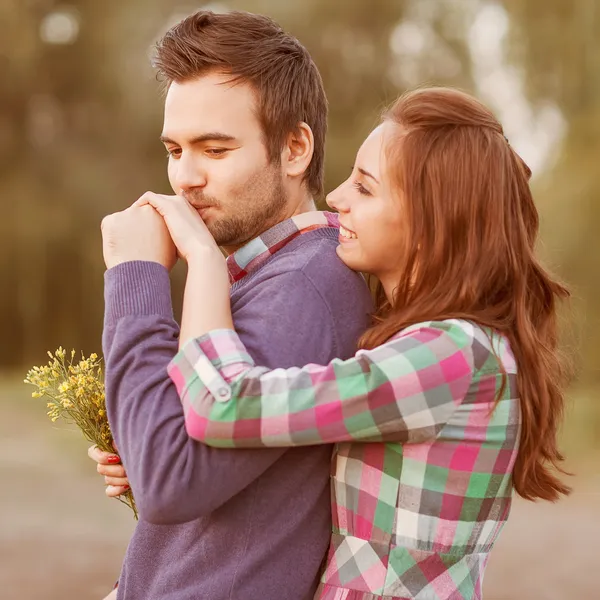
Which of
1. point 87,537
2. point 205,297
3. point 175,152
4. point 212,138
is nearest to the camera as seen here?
point 205,297

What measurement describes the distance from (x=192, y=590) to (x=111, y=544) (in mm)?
4979

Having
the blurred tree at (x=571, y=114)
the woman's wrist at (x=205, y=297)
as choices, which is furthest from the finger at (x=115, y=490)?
the blurred tree at (x=571, y=114)

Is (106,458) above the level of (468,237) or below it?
below

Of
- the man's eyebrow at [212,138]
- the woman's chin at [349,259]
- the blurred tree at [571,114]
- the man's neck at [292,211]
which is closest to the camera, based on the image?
the woman's chin at [349,259]

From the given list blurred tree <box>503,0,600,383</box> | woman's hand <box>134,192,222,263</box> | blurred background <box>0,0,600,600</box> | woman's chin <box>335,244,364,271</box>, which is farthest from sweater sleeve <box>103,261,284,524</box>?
blurred tree <box>503,0,600,383</box>

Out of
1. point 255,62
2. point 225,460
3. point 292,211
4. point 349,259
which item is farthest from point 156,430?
point 255,62

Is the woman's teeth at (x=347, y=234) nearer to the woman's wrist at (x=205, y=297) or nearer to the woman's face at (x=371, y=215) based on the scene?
the woman's face at (x=371, y=215)

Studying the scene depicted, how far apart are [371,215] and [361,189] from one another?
0.07 metres

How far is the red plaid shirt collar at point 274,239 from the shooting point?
1.81 meters

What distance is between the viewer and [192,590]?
155 centimetres

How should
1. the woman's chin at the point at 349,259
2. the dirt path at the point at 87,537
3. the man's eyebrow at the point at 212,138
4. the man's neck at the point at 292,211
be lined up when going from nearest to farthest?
the woman's chin at the point at 349,259, the man's eyebrow at the point at 212,138, the man's neck at the point at 292,211, the dirt path at the point at 87,537

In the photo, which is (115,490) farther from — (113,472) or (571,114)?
(571,114)

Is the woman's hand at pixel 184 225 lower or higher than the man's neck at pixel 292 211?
higher

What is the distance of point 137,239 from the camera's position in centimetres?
165
